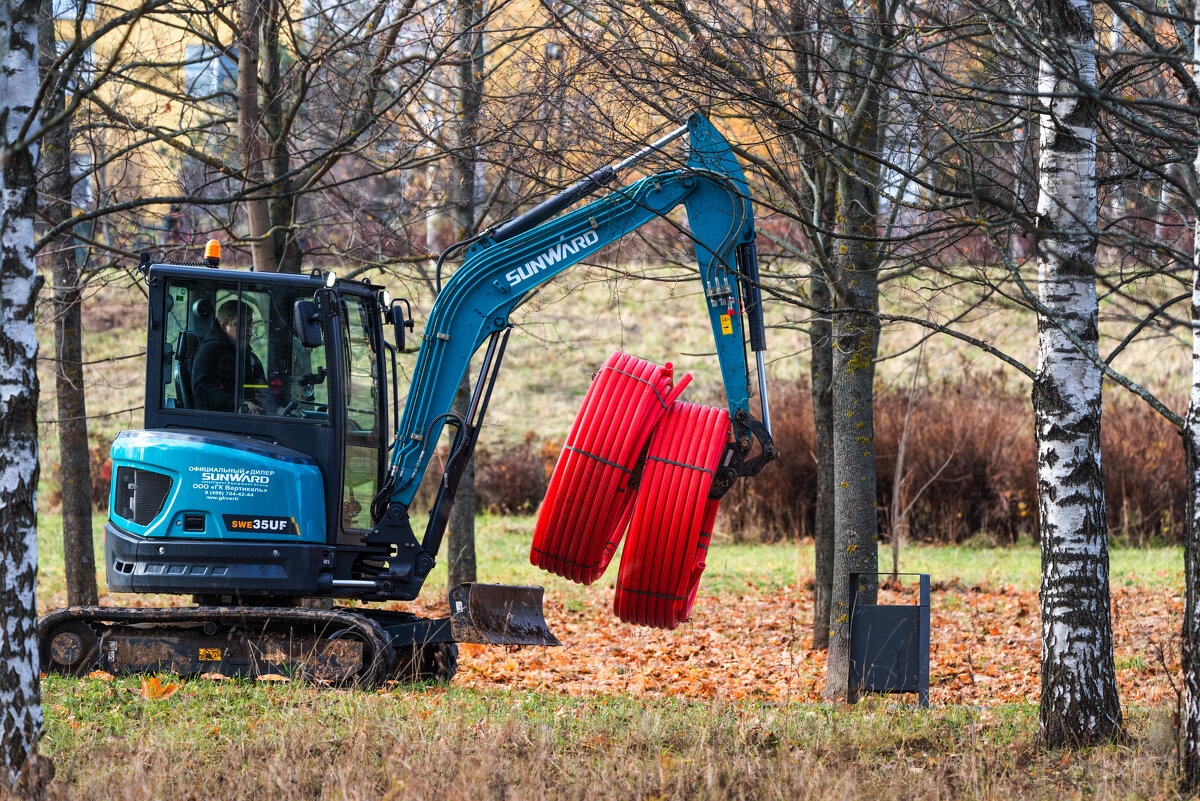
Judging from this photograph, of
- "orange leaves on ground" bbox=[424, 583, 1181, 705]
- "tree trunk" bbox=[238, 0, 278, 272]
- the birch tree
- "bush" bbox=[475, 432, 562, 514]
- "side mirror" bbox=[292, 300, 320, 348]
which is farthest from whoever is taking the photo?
"bush" bbox=[475, 432, 562, 514]

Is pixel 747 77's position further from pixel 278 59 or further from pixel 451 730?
pixel 278 59

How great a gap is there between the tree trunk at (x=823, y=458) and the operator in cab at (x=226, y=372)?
4313 mm

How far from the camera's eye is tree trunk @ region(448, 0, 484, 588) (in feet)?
29.1

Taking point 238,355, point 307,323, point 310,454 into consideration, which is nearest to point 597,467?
point 310,454

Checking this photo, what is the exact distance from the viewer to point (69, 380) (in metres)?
9.85

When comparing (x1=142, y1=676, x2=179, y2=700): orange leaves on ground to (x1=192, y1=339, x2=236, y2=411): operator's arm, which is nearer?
(x1=142, y1=676, x2=179, y2=700): orange leaves on ground

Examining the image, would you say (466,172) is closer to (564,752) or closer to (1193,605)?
(564,752)

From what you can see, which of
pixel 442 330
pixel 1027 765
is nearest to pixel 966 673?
pixel 1027 765

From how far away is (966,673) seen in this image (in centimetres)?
898

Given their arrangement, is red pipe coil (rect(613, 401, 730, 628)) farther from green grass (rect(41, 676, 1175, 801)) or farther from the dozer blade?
green grass (rect(41, 676, 1175, 801))

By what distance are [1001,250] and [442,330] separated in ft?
14.8

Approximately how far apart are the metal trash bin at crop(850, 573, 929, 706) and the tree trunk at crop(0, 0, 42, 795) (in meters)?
4.52

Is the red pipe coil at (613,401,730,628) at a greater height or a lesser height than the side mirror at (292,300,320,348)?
lesser

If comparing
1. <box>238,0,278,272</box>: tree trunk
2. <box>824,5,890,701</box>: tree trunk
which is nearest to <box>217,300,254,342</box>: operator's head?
<box>238,0,278,272</box>: tree trunk
